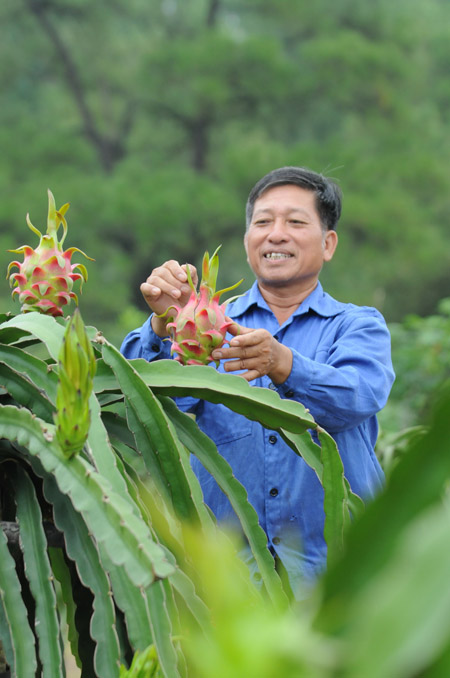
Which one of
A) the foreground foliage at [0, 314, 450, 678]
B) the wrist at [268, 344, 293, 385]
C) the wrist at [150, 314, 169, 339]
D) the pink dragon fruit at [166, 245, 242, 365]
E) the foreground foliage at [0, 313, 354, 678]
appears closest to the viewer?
the foreground foliage at [0, 314, 450, 678]

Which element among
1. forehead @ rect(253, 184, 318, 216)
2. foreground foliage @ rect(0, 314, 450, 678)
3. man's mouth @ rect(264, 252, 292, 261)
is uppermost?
forehead @ rect(253, 184, 318, 216)

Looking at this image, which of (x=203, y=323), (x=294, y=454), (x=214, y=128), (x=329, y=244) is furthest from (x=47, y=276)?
(x=214, y=128)

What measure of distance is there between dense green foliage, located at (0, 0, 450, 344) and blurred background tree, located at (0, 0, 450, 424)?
0.02m

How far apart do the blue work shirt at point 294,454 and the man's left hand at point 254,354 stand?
0.12 metres

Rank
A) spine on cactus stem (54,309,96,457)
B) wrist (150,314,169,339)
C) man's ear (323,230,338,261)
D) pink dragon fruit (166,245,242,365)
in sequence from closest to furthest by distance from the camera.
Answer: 1. spine on cactus stem (54,309,96,457)
2. pink dragon fruit (166,245,242,365)
3. wrist (150,314,169,339)
4. man's ear (323,230,338,261)

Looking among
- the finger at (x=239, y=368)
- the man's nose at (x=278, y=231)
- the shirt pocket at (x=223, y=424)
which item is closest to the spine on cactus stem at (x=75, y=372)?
the finger at (x=239, y=368)

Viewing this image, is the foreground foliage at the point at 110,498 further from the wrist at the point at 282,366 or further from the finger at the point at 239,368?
the wrist at the point at 282,366

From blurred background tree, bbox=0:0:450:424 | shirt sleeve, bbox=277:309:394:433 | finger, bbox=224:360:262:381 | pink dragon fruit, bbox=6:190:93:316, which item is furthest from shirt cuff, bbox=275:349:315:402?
blurred background tree, bbox=0:0:450:424

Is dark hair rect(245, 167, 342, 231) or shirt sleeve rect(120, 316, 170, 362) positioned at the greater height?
dark hair rect(245, 167, 342, 231)

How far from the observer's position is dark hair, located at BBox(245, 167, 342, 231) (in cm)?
Result: 198

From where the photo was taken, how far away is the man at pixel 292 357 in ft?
4.90

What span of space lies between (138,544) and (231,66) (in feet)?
36.1

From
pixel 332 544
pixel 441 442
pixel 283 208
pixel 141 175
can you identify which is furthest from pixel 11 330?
pixel 141 175

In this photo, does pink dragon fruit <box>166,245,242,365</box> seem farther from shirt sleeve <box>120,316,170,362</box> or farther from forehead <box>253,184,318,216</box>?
forehead <box>253,184,318,216</box>
